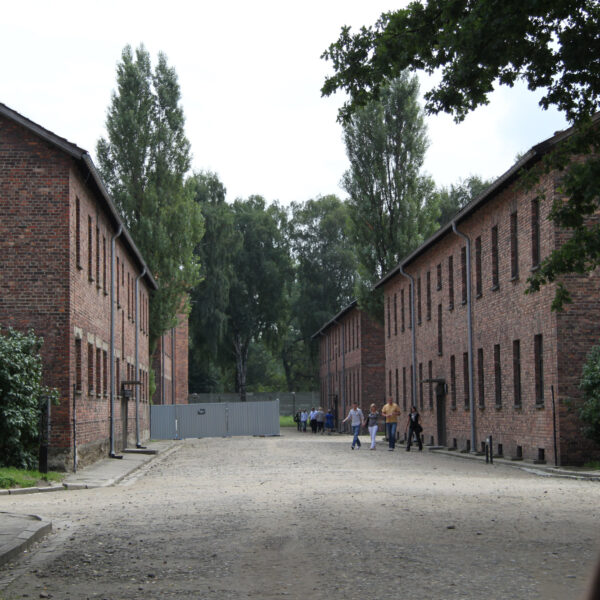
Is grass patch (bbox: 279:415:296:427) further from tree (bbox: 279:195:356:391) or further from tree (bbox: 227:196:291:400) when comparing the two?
tree (bbox: 227:196:291:400)

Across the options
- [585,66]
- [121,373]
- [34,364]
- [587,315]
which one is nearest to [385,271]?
[121,373]

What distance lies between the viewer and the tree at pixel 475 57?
1263 centimetres

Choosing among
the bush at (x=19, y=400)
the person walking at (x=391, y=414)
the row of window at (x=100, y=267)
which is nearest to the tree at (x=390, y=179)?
the row of window at (x=100, y=267)

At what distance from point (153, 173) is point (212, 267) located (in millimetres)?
→ 24785

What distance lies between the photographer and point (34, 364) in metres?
20.8

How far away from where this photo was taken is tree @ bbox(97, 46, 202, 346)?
4603cm

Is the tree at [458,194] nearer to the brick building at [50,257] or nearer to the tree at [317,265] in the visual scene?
the tree at [317,265]

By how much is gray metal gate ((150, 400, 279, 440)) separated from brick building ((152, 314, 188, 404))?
8.51 ft

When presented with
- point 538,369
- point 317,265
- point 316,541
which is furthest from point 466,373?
point 317,265

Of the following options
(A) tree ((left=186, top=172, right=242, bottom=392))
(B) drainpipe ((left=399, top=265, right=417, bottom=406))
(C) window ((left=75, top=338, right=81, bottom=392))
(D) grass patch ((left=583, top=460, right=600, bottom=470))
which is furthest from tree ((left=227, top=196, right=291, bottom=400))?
(D) grass patch ((left=583, top=460, right=600, bottom=470))

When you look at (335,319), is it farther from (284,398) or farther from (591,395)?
(591,395)

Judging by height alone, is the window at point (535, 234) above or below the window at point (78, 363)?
above

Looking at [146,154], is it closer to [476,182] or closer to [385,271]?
[385,271]

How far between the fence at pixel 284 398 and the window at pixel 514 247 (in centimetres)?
5106
